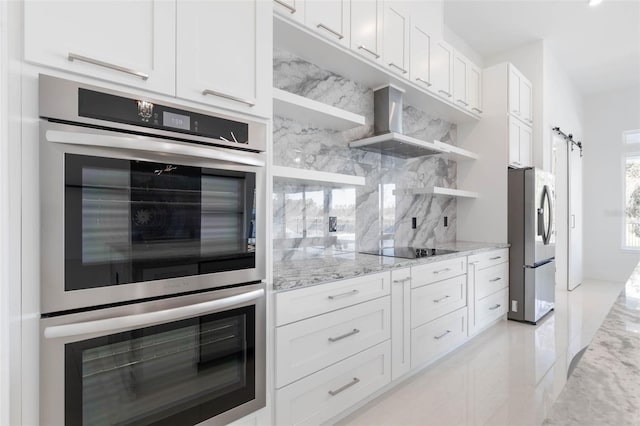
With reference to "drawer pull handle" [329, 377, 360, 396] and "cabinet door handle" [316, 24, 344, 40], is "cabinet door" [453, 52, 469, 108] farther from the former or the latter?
"drawer pull handle" [329, 377, 360, 396]

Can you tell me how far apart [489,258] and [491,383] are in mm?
1387

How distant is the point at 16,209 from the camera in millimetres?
957

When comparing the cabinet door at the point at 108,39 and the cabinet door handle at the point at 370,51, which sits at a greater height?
the cabinet door handle at the point at 370,51

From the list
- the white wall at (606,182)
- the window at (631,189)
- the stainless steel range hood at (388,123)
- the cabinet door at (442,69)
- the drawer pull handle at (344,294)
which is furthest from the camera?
the white wall at (606,182)

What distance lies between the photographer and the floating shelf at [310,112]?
77.8 inches

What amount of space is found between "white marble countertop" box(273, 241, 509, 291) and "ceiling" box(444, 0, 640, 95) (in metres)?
2.81

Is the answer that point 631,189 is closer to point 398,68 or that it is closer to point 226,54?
point 398,68

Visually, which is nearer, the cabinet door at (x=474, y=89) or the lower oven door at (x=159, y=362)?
the lower oven door at (x=159, y=362)

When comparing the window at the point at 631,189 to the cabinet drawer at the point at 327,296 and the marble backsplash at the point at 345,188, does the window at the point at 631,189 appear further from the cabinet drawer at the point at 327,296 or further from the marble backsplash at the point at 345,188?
the cabinet drawer at the point at 327,296

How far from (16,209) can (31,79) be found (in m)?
0.40

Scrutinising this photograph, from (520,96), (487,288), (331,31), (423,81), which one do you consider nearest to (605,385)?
(331,31)

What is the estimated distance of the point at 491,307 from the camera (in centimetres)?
341

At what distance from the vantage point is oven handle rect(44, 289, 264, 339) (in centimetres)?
102

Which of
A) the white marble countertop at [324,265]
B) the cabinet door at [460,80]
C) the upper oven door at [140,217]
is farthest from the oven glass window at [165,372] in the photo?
the cabinet door at [460,80]
